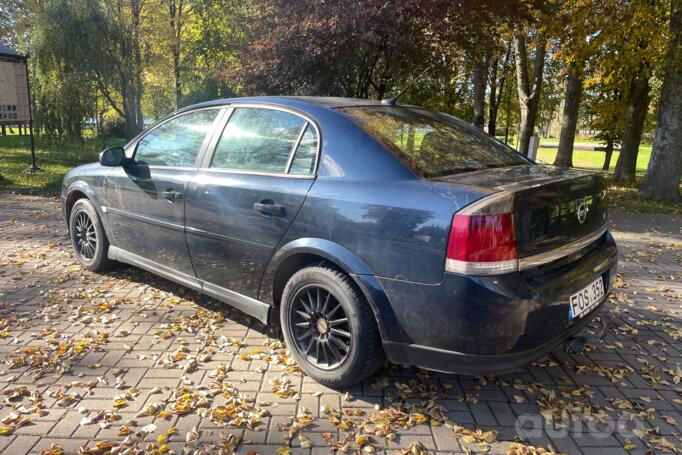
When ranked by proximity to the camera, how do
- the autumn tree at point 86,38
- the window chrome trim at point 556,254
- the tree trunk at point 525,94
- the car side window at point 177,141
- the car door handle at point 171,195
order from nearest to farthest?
the window chrome trim at point 556,254 → the car door handle at point 171,195 → the car side window at point 177,141 → the autumn tree at point 86,38 → the tree trunk at point 525,94

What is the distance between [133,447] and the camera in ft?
8.50

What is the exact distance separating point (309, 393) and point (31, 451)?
1.47 meters

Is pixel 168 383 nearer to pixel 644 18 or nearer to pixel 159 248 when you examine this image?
pixel 159 248

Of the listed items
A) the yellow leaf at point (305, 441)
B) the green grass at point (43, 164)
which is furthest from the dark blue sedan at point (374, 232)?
the green grass at point (43, 164)

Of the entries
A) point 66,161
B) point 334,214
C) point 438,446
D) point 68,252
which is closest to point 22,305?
point 68,252

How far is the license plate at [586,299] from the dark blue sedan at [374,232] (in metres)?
0.01

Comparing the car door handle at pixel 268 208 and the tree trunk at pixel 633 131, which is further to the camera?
the tree trunk at pixel 633 131

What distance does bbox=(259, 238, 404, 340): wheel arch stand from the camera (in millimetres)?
2812

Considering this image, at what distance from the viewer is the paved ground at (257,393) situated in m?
2.69

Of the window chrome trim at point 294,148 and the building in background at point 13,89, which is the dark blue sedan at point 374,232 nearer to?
the window chrome trim at point 294,148

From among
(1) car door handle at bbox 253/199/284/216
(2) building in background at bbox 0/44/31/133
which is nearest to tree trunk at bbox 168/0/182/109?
(2) building in background at bbox 0/44/31/133

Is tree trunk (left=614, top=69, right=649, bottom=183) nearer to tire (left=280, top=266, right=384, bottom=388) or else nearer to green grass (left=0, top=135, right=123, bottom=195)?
tire (left=280, top=266, right=384, bottom=388)

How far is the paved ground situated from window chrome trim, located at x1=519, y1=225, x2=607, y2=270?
92 centimetres

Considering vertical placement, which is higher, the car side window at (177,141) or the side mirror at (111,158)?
the car side window at (177,141)
